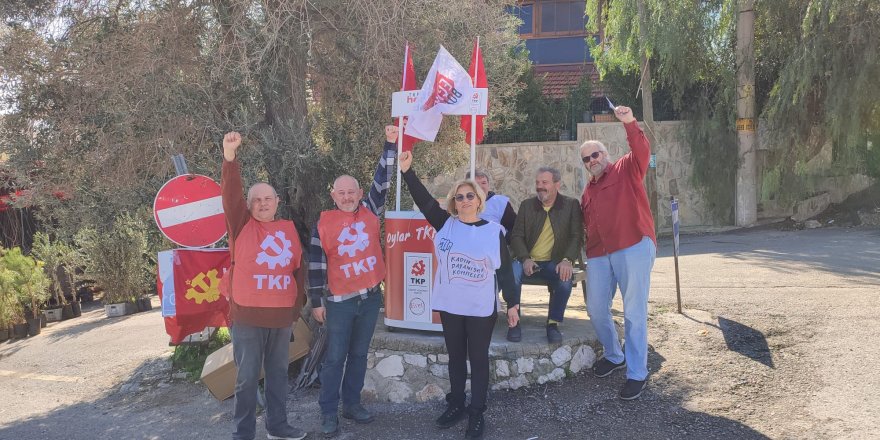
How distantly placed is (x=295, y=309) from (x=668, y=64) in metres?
12.0

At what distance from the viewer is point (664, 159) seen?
50.6 ft

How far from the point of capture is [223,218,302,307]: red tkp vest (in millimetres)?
4004

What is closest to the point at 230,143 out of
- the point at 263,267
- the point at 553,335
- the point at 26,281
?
the point at 263,267

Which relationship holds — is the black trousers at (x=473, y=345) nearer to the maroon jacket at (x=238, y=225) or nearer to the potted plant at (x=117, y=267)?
the maroon jacket at (x=238, y=225)

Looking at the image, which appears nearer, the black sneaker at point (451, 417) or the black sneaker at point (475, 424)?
the black sneaker at point (475, 424)

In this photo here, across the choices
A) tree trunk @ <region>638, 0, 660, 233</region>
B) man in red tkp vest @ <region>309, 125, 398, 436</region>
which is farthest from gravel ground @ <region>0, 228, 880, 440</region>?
tree trunk @ <region>638, 0, 660, 233</region>

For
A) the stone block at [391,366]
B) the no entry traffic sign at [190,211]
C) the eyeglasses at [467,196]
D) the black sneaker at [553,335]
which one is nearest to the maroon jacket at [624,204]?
the black sneaker at [553,335]

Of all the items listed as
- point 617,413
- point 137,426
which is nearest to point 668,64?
point 617,413

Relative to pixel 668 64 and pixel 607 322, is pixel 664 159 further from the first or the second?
pixel 607 322

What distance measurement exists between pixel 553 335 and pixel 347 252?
1.83 metres

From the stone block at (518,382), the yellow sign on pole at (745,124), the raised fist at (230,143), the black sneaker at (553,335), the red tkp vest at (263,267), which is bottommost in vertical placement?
the stone block at (518,382)

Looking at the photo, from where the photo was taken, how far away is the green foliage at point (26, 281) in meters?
9.52

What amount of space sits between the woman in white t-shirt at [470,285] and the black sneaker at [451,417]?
0.24 feet

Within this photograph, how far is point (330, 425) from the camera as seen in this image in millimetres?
4266
